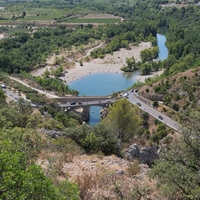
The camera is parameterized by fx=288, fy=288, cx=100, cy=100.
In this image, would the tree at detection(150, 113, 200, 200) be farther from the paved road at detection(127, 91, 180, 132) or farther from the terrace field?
the terrace field

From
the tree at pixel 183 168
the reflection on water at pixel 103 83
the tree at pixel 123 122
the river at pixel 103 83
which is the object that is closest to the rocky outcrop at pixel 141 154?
the tree at pixel 123 122

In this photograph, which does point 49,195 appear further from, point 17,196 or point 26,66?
point 26,66

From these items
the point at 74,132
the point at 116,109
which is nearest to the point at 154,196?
the point at 74,132

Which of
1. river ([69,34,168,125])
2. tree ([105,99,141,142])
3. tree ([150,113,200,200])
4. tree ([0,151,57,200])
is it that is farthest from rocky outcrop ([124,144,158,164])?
river ([69,34,168,125])

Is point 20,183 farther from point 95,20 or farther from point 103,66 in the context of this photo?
point 95,20

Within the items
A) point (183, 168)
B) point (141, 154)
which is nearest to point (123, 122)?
point (141, 154)

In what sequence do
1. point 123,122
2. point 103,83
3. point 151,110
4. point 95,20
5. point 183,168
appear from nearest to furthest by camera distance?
point 183,168 → point 123,122 → point 151,110 → point 103,83 → point 95,20
